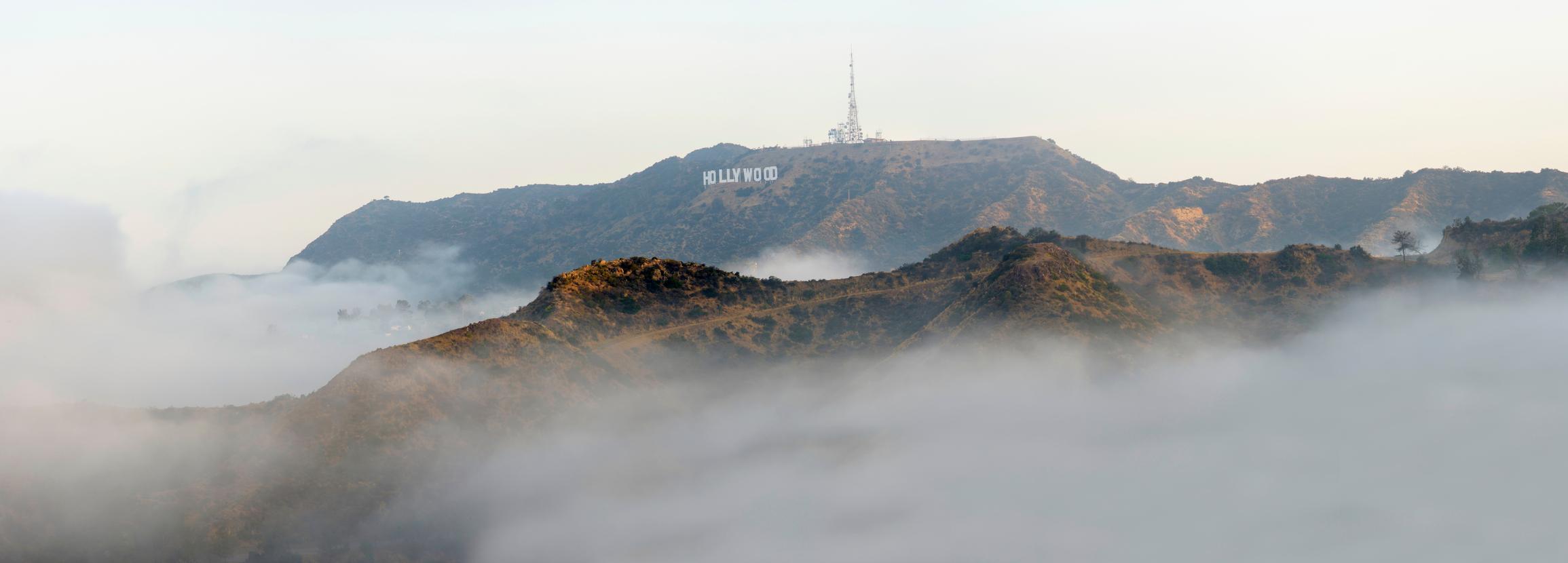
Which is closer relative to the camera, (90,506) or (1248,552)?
(1248,552)

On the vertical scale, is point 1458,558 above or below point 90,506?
below

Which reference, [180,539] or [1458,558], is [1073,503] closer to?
[1458,558]

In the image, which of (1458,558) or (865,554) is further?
(865,554)

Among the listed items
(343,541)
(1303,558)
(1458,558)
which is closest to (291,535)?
(343,541)

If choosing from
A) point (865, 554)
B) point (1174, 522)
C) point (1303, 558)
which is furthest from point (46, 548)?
point (1303, 558)

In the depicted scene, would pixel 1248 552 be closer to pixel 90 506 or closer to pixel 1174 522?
pixel 1174 522

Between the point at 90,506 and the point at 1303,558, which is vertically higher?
the point at 90,506

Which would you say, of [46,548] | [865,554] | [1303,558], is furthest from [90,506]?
[1303,558]

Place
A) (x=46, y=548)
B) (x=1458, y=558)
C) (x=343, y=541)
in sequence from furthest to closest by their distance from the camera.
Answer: (x=343, y=541) → (x=46, y=548) → (x=1458, y=558)

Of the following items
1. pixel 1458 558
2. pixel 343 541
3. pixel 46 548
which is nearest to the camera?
pixel 1458 558
